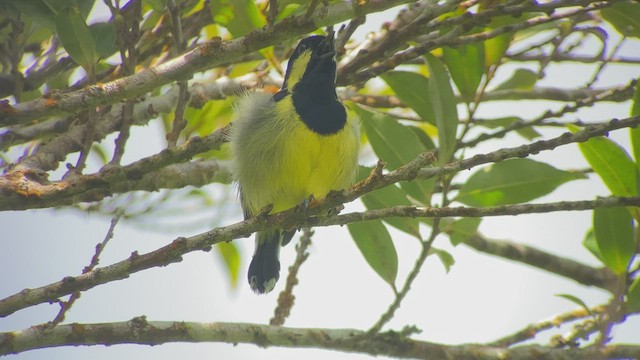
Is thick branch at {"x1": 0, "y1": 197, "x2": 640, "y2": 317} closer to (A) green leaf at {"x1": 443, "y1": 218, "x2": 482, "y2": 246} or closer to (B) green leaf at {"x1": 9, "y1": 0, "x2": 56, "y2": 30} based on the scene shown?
(A) green leaf at {"x1": 443, "y1": 218, "x2": 482, "y2": 246}

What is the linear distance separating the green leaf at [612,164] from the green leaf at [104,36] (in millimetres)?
1915

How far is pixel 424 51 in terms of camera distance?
2.98m

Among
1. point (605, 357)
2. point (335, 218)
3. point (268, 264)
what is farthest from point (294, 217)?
point (268, 264)

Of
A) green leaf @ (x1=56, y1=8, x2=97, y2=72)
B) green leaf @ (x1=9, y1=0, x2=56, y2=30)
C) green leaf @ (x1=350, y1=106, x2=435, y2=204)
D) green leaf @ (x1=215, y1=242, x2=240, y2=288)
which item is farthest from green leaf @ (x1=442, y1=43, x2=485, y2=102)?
green leaf @ (x1=215, y1=242, x2=240, y2=288)

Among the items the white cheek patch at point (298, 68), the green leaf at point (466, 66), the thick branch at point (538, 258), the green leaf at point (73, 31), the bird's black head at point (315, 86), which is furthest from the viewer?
the thick branch at point (538, 258)

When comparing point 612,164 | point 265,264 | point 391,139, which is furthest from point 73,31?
point 612,164

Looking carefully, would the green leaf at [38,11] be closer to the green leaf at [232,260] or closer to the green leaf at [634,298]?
the green leaf at [232,260]

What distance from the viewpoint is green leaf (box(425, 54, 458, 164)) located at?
118 inches

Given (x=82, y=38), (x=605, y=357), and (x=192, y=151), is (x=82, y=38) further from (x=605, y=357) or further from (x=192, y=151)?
(x=605, y=357)

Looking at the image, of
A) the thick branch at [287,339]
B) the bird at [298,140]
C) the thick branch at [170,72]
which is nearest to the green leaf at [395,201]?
the bird at [298,140]

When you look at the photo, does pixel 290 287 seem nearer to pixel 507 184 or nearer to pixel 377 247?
pixel 377 247

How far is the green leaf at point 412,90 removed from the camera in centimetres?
323

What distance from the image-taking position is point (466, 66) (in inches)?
128

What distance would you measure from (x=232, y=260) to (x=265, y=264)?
33 centimetres
